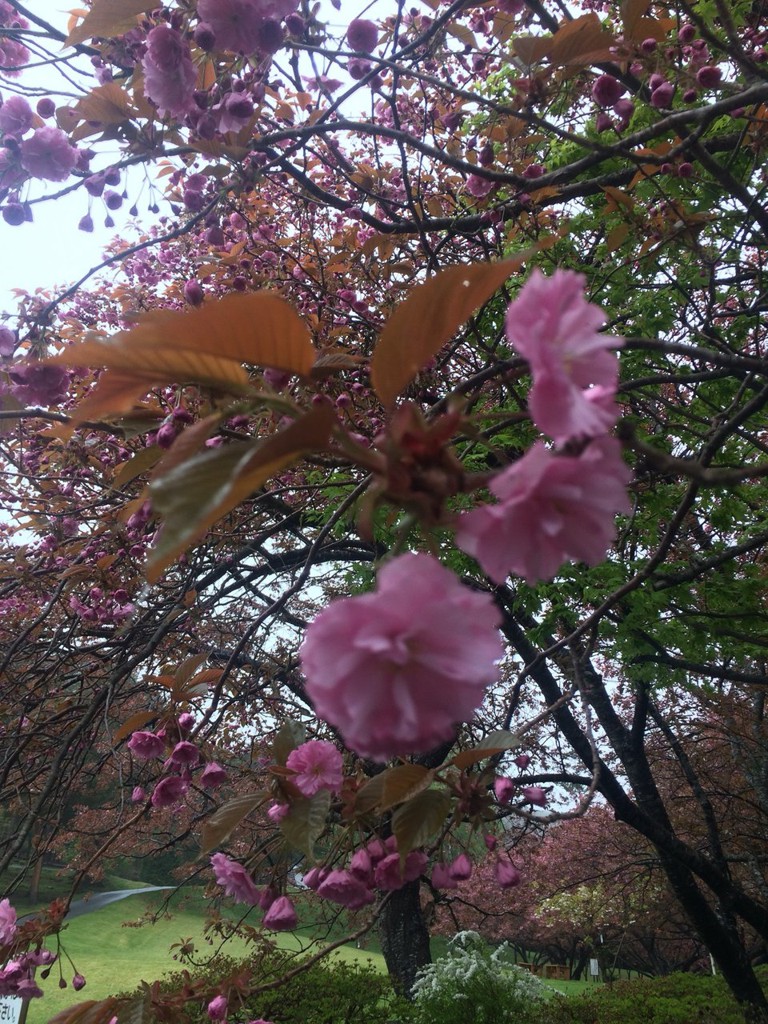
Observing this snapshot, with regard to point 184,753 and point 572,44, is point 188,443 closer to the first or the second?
point 184,753

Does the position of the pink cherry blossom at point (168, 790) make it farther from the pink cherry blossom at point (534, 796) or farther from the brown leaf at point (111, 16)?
the brown leaf at point (111, 16)

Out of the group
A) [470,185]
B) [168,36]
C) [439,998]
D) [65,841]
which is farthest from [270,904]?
[65,841]

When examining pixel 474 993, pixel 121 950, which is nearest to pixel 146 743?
pixel 474 993

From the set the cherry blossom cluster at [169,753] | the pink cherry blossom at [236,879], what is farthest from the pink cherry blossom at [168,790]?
the pink cherry blossom at [236,879]

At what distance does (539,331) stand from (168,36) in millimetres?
1357

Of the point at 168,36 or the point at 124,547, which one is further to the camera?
the point at 124,547

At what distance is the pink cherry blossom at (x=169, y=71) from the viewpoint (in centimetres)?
133

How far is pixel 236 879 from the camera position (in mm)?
1513

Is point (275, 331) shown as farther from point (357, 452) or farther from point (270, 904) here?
point (270, 904)

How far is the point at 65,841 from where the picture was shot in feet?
19.2

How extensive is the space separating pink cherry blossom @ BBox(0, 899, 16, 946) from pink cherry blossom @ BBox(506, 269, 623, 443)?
1.78 m

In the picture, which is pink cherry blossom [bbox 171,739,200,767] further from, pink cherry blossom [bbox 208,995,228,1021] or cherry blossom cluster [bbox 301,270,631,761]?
cherry blossom cluster [bbox 301,270,631,761]

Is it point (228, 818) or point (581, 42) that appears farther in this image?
point (581, 42)

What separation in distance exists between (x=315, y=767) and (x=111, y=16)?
4.54ft
